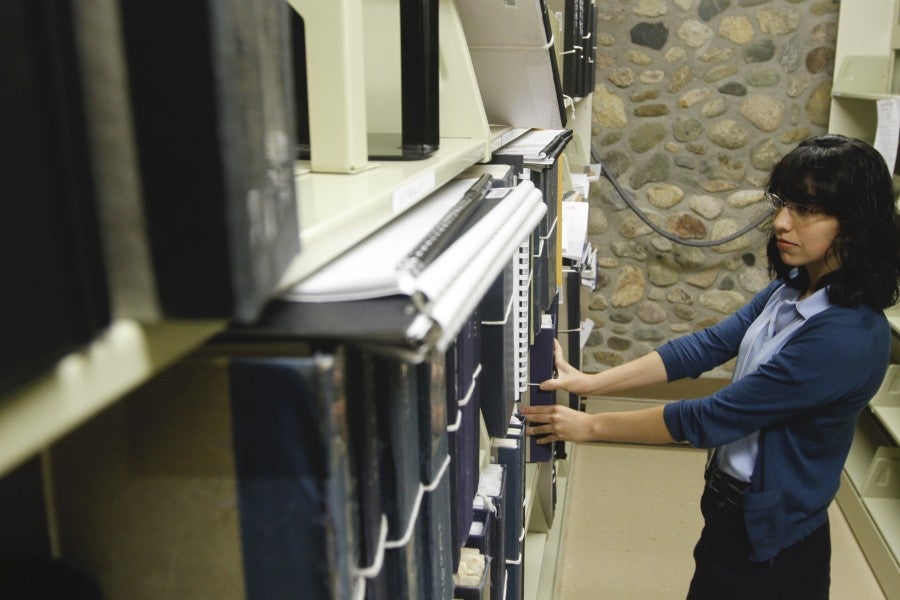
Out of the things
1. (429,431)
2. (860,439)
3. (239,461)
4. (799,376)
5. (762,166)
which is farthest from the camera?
(762,166)

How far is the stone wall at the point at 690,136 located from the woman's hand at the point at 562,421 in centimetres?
189

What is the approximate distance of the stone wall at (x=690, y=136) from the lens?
12.1ft

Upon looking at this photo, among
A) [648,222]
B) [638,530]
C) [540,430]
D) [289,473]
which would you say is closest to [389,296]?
[289,473]

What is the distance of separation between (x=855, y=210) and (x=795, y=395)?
0.40 meters

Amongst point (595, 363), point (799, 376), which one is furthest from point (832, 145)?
point (595, 363)

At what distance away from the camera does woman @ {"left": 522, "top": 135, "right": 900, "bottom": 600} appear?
1.66m

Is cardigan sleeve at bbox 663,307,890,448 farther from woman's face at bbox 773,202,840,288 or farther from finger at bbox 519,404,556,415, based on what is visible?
finger at bbox 519,404,556,415

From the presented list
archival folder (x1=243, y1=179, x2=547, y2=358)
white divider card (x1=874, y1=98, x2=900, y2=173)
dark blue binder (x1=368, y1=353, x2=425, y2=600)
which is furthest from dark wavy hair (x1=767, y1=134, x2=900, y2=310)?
white divider card (x1=874, y1=98, x2=900, y2=173)

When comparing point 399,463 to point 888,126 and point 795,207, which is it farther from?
point 888,126

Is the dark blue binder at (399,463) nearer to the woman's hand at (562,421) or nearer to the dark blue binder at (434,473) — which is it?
the dark blue binder at (434,473)

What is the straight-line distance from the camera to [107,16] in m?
0.34

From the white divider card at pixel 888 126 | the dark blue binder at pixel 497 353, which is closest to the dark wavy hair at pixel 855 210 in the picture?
the dark blue binder at pixel 497 353

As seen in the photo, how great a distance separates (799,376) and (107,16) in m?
1.62

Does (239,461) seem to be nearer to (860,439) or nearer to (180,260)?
(180,260)
